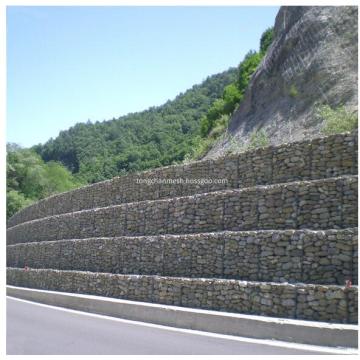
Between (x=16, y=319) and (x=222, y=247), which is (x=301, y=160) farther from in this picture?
(x=16, y=319)

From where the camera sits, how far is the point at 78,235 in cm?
2362

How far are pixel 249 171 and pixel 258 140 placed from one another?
671 cm

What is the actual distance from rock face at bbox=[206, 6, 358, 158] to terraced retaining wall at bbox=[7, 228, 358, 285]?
9.13m

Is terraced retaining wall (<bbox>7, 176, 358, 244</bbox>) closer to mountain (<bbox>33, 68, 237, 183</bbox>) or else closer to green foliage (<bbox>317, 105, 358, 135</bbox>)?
green foliage (<bbox>317, 105, 358, 135</bbox>)

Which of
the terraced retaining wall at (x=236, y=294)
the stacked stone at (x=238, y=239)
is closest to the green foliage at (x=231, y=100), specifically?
the stacked stone at (x=238, y=239)

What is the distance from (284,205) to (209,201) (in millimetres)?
3006

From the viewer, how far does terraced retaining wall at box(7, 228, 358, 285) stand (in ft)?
39.3

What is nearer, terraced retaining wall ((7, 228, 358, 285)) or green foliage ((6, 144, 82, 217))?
terraced retaining wall ((7, 228, 358, 285))

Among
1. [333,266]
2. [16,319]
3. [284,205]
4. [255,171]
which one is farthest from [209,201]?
[16,319]

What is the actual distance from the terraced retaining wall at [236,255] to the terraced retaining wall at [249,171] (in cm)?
279

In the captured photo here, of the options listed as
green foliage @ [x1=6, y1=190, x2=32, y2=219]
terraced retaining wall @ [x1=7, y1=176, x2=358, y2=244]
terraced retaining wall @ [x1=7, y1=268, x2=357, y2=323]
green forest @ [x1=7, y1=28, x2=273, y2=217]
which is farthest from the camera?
green foliage @ [x1=6, y1=190, x2=32, y2=219]

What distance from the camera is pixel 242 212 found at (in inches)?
618

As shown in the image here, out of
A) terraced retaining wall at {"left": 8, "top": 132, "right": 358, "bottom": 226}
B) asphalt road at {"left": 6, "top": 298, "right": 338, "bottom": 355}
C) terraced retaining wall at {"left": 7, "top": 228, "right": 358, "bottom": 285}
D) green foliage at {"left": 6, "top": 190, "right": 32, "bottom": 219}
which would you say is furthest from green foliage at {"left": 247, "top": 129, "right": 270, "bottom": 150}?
green foliage at {"left": 6, "top": 190, "right": 32, "bottom": 219}

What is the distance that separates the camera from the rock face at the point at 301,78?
24594 mm
